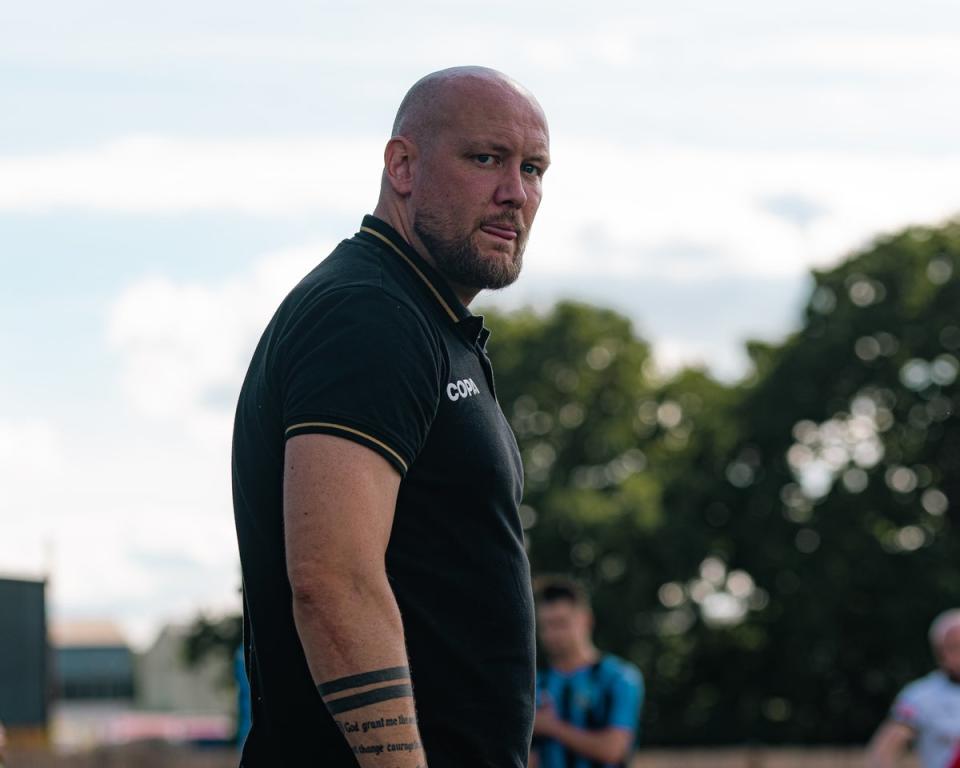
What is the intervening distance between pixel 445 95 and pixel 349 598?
1060mm

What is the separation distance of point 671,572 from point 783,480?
3.14m

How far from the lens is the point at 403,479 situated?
10.1 feet

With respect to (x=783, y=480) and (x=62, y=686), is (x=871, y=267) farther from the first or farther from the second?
(x=62, y=686)

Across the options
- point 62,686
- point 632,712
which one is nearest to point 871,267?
point 632,712

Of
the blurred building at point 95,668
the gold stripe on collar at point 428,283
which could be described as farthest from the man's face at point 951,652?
the blurred building at point 95,668

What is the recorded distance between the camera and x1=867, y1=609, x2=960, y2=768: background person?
1015 centimetres

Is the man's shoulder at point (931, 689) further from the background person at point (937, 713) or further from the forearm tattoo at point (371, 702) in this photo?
Answer: the forearm tattoo at point (371, 702)

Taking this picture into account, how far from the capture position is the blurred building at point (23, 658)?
650cm

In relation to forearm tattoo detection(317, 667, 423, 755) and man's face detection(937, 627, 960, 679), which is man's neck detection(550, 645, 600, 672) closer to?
man's face detection(937, 627, 960, 679)

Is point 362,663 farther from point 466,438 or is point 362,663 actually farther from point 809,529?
point 809,529

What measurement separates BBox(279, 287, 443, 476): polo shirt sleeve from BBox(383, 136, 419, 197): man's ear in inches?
15.8

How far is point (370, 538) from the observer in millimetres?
2926

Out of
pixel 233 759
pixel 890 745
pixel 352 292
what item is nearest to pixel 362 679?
pixel 352 292

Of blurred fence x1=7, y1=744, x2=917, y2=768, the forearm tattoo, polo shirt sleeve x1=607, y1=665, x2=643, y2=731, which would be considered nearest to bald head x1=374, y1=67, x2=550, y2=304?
the forearm tattoo
